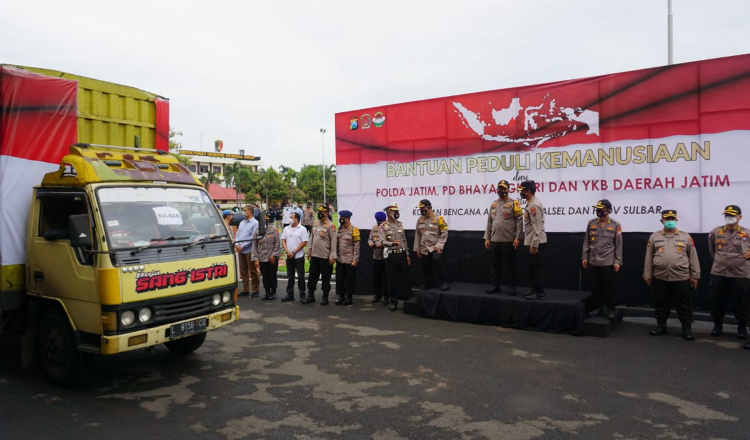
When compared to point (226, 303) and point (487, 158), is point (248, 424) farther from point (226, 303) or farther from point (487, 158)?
point (487, 158)

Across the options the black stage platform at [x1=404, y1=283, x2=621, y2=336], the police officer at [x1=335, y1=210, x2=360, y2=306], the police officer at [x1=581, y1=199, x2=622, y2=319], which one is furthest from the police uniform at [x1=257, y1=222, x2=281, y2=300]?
the police officer at [x1=581, y1=199, x2=622, y2=319]

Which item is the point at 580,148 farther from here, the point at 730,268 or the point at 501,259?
the point at 730,268

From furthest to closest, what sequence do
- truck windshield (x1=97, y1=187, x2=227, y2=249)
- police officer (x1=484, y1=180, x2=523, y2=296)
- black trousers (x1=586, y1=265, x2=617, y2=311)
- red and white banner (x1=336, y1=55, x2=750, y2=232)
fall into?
1. police officer (x1=484, y1=180, x2=523, y2=296)
2. black trousers (x1=586, y1=265, x2=617, y2=311)
3. red and white banner (x1=336, y1=55, x2=750, y2=232)
4. truck windshield (x1=97, y1=187, x2=227, y2=249)

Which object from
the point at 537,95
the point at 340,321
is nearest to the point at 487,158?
the point at 537,95

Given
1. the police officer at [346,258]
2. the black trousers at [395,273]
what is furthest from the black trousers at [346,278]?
the black trousers at [395,273]

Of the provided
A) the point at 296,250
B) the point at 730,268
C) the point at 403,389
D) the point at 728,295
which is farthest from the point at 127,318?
the point at 728,295

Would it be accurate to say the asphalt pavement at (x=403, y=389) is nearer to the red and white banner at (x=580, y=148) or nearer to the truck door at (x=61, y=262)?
the truck door at (x=61, y=262)

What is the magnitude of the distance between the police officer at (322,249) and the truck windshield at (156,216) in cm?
382

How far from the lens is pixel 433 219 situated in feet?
29.2

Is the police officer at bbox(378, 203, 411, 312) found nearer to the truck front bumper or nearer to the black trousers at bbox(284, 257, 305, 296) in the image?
the black trousers at bbox(284, 257, 305, 296)

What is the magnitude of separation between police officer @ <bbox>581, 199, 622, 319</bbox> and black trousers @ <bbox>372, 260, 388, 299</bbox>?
3.74 m

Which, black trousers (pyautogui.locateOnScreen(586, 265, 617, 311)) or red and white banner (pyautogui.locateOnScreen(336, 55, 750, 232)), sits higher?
red and white banner (pyautogui.locateOnScreen(336, 55, 750, 232))

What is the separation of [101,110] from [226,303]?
2890 mm

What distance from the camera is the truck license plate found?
4.87 metres
